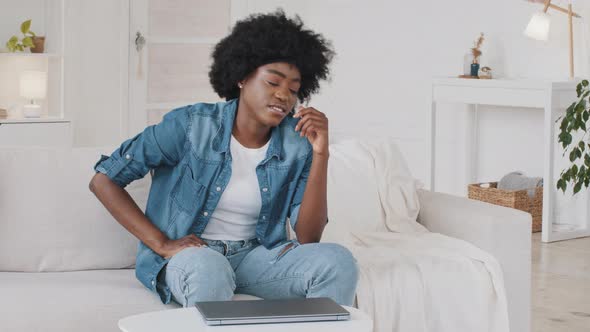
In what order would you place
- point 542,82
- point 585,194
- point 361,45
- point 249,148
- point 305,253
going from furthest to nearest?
point 361,45 < point 585,194 < point 542,82 < point 249,148 < point 305,253

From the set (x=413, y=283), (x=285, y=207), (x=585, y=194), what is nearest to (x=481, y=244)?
(x=413, y=283)

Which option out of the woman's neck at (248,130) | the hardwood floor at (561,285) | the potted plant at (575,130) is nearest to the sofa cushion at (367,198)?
the woman's neck at (248,130)

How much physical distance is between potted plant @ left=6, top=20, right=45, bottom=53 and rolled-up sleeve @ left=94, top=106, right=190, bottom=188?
10.8 ft

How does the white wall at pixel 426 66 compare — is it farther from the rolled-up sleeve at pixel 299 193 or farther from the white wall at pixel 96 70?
the rolled-up sleeve at pixel 299 193

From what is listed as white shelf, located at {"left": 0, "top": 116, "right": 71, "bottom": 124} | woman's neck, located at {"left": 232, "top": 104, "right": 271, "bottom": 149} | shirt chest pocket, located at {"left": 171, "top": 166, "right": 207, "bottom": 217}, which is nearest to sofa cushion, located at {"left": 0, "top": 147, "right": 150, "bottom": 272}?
shirt chest pocket, located at {"left": 171, "top": 166, "right": 207, "bottom": 217}

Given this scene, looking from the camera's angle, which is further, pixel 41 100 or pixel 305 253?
pixel 41 100

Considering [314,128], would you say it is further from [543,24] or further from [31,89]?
[31,89]

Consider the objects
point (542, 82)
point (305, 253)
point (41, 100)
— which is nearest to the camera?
point (305, 253)

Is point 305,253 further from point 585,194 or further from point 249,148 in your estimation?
point 585,194

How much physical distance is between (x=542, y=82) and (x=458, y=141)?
1071 mm

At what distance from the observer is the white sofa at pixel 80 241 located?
2.33 meters

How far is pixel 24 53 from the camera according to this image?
218 inches

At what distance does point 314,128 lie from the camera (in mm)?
2461

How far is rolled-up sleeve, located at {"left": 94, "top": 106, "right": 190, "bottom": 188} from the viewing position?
2.46m
